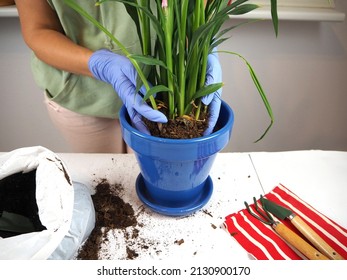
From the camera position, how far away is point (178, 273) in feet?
0.98

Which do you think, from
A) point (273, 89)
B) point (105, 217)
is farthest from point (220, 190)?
point (273, 89)

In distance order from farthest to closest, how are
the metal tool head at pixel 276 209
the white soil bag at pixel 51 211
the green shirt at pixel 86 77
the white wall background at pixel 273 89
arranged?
the white wall background at pixel 273 89 < the green shirt at pixel 86 77 < the metal tool head at pixel 276 209 < the white soil bag at pixel 51 211

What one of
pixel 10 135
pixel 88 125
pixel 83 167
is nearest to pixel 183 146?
pixel 83 167

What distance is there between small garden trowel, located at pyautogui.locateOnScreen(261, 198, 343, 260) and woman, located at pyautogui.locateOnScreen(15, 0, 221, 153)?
23cm

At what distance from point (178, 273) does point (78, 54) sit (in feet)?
1.39

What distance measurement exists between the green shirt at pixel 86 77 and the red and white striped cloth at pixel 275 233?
1.17 feet

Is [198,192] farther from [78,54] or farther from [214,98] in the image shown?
[78,54]

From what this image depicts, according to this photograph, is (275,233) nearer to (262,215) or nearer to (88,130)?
(262,215)

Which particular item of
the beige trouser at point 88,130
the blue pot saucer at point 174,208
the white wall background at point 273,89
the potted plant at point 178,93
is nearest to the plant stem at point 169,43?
the potted plant at point 178,93

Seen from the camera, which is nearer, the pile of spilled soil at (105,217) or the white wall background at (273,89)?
the pile of spilled soil at (105,217)

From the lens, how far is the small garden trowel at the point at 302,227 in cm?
43

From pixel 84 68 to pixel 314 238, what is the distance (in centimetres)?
46

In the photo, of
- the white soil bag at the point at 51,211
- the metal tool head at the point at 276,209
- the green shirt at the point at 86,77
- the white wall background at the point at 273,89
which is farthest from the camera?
the white wall background at the point at 273,89

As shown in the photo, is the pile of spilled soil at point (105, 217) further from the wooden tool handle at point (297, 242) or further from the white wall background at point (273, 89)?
the white wall background at point (273, 89)
